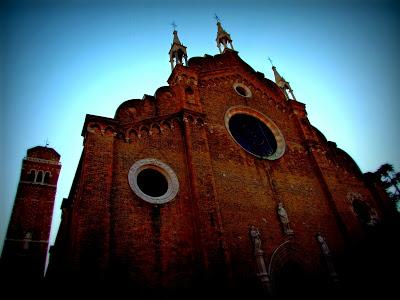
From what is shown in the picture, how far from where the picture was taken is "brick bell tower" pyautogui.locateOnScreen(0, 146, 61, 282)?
2075 cm

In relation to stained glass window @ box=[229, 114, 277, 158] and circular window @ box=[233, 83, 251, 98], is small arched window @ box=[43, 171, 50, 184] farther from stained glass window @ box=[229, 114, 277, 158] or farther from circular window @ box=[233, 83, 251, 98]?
stained glass window @ box=[229, 114, 277, 158]

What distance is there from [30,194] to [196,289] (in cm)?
2008

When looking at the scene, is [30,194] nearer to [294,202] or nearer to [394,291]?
[294,202]

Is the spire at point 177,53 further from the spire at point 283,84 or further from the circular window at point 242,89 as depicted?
the spire at point 283,84

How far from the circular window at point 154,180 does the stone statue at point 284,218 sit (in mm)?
4342

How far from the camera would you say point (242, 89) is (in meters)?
16.8

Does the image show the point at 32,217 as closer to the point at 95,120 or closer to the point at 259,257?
the point at 95,120

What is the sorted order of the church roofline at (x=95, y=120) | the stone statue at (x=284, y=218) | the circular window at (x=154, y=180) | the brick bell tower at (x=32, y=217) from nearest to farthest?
the circular window at (x=154, y=180)
the church roofline at (x=95, y=120)
the stone statue at (x=284, y=218)
the brick bell tower at (x=32, y=217)

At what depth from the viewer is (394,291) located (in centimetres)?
1063

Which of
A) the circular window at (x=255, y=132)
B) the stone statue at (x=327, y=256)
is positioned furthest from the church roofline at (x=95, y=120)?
the stone statue at (x=327, y=256)

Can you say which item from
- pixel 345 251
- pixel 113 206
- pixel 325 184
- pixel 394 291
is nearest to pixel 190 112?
pixel 113 206

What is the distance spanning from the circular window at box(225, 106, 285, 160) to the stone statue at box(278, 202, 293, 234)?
264 centimetres

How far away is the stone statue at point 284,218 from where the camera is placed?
11.8 m

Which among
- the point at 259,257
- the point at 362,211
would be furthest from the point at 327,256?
the point at 362,211
